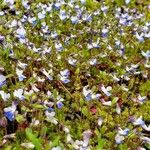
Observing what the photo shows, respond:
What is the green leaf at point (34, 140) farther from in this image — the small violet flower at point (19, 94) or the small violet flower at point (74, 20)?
the small violet flower at point (74, 20)

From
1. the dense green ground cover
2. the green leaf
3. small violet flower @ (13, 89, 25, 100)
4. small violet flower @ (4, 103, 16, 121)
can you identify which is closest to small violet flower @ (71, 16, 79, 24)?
the dense green ground cover

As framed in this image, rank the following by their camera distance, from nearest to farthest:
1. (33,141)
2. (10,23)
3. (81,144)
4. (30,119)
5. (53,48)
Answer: (33,141)
(81,144)
(30,119)
(53,48)
(10,23)

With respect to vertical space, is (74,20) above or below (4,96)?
above

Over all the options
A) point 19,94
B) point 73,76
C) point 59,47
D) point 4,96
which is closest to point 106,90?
point 73,76

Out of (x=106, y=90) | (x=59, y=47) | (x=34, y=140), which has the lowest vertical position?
(x=34, y=140)

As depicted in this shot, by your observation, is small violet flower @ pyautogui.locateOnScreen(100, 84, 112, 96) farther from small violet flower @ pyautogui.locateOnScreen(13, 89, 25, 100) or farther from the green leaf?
the green leaf

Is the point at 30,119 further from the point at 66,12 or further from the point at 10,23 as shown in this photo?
the point at 66,12

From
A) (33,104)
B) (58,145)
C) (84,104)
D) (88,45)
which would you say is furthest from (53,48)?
(58,145)

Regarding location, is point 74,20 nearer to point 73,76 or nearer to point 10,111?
point 73,76
